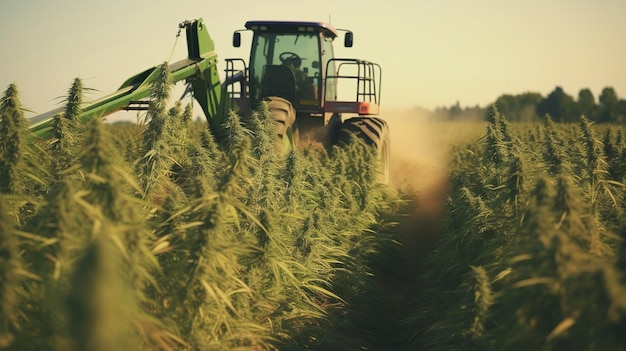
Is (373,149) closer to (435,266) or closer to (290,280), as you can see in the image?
(435,266)

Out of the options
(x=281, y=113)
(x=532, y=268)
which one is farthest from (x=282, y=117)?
(x=532, y=268)

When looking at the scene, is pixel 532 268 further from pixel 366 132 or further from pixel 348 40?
pixel 348 40

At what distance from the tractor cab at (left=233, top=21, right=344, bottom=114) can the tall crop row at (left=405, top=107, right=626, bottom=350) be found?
4.33 m

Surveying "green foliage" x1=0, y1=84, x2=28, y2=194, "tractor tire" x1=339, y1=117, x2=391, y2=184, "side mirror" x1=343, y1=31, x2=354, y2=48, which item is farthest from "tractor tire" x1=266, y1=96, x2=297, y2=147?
"green foliage" x1=0, y1=84, x2=28, y2=194

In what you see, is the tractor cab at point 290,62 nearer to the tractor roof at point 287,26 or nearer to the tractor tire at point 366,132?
the tractor roof at point 287,26

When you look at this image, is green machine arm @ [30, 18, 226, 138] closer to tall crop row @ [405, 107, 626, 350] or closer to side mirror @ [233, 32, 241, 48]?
side mirror @ [233, 32, 241, 48]

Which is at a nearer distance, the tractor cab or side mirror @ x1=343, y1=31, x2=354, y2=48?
the tractor cab

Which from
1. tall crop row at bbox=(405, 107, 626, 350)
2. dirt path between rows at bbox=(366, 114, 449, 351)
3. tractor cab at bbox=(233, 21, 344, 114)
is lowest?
dirt path between rows at bbox=(366, 114, 449, 351)

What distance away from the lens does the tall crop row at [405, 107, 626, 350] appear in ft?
9.66

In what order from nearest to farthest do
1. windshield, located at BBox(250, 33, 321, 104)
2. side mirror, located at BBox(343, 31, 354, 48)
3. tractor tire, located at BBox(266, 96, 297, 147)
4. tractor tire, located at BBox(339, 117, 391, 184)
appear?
tractor tire, located at BBox(266, 96, 297, 147)
windshield, located at BBox(250, 33, 321, 104)
tractor tire, located at BBox(339, 117, 391, 184)
side mirror, located at BBox(343, 31, 354, 48)

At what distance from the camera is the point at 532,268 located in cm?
333

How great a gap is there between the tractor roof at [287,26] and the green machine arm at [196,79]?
1.65 m

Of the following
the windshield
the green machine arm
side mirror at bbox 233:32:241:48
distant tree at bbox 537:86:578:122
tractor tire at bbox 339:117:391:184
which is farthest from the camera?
distant tree at bbox 537:86:578:122

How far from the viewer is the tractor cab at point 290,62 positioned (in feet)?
37.1
